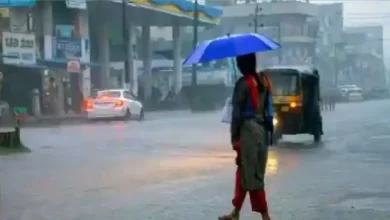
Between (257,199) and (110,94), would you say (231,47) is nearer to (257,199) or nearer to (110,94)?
(257,199)

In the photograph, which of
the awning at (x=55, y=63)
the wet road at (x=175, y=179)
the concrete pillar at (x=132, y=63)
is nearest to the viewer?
the wet road at (x=175, y=179)

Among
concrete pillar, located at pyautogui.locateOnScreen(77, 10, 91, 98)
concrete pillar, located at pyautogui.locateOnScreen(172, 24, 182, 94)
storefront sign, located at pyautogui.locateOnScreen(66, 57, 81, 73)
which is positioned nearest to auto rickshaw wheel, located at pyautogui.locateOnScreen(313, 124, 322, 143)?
storefront sign, located at pyautogui.locateOnScreen(66, 57, 81, 73)

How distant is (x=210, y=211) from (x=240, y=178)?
169 centimetres

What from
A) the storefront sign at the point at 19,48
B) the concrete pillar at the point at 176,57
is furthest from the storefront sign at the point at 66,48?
the concrete pillar at the point at 176,57

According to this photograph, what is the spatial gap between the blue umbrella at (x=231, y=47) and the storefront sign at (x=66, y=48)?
40112mm

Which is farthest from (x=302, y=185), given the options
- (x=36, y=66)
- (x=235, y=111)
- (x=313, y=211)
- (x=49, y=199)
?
(x=36, y=66)

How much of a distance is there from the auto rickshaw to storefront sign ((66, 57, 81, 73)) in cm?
2577

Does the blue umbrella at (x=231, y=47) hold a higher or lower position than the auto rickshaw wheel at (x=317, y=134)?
higher

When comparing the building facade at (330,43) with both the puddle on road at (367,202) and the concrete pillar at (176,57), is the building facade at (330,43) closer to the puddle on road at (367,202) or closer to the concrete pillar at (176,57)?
the concrete pillar at (176,57)

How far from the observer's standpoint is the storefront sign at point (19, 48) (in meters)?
41.8

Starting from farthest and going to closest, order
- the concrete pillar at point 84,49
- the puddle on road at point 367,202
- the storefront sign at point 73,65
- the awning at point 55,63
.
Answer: the concrete pillar at point 84,49
the storefront sign at point 73,65
the awning at point 55,63
the puddle on road at point 367,202

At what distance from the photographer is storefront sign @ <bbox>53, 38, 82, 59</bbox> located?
49.0m

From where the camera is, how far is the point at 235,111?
28.2 ft

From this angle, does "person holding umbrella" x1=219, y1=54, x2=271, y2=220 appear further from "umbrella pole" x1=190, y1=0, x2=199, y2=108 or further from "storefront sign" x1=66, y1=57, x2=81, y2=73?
"umbrella pole" x1=190, y1=0, x2=199, y2=108
